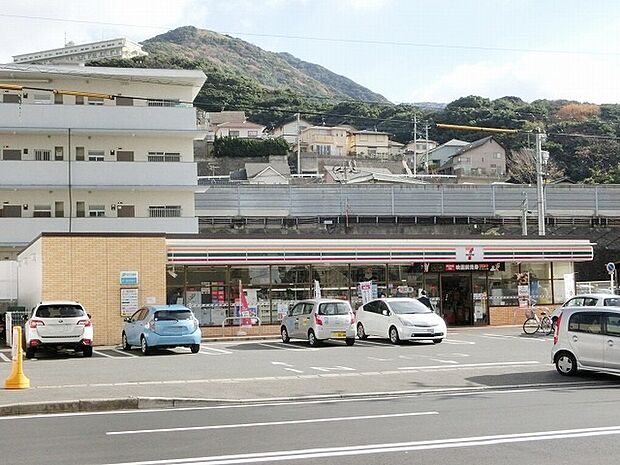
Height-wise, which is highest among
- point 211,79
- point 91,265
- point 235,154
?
point 211,79

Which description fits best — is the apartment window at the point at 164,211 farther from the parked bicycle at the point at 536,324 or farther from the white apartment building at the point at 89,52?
the white apartment building at the point at 89,52

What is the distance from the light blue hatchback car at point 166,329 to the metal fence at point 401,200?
1357 inches

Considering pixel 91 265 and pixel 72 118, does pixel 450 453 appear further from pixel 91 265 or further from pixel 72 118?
pixel 72 118

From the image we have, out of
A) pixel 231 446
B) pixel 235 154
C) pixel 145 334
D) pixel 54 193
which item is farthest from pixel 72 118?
pixel 235 154

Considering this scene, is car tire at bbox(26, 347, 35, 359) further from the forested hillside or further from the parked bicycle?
the forested hillside

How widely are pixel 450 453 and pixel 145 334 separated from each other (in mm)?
16685

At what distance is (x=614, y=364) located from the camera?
17266 mm

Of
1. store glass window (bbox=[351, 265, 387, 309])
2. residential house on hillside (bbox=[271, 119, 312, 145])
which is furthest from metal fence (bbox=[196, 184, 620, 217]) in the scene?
residential house on hillside (bbox=[271, 119, 312, 145])

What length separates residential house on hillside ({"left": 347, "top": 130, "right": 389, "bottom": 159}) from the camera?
130 metres

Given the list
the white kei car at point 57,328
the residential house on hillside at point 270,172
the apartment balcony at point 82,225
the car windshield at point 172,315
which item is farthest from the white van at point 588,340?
the residential house on hillside at point 270,172

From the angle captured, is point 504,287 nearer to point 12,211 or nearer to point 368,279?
point 368,279

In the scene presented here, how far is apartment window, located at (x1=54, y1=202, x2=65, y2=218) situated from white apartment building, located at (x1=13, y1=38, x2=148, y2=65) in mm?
78614

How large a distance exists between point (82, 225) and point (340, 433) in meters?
36.1

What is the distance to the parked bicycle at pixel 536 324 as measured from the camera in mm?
31688
